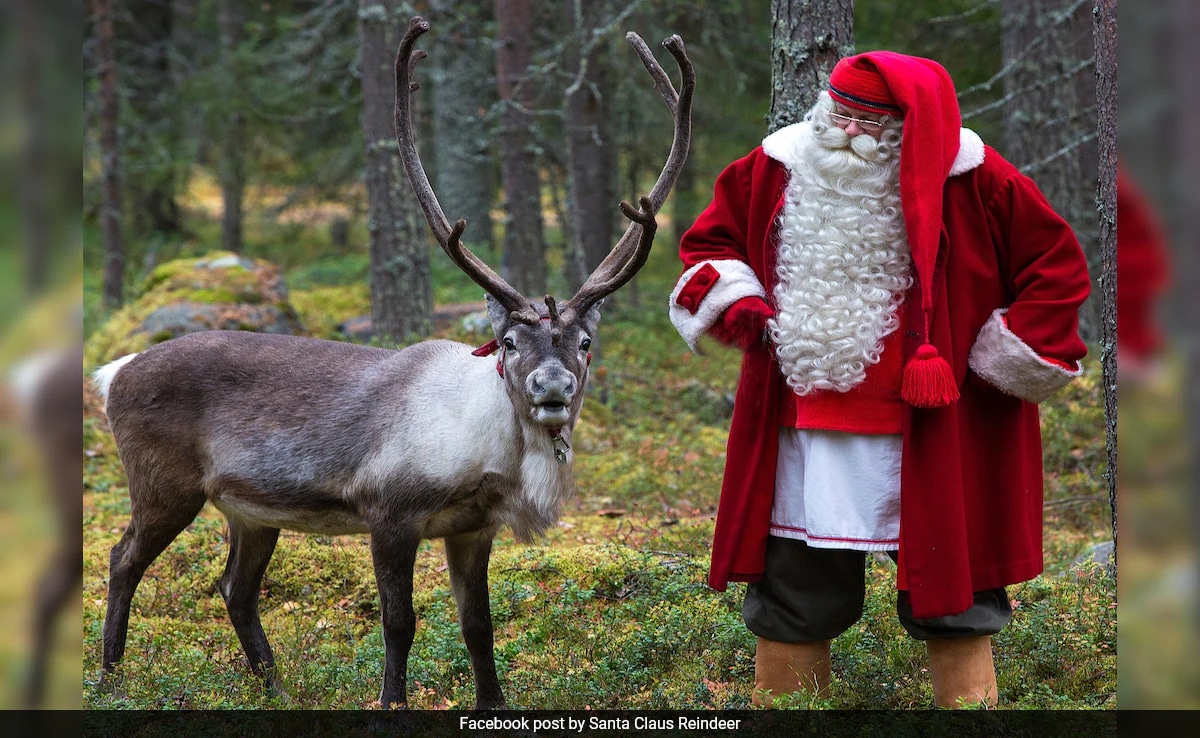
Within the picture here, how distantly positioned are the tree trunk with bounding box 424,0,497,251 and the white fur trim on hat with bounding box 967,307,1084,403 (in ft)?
40.7

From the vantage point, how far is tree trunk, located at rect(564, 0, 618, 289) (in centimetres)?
1253

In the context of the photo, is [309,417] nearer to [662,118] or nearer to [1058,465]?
[1058,465]

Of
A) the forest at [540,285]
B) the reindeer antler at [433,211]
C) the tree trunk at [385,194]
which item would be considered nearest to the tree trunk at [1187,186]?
the forest at [540,285]

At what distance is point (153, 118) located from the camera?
19.9 metres

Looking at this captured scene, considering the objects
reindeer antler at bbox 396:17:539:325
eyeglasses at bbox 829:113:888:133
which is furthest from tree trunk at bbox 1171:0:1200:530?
reindeer antler at bbox 396:17:539:325

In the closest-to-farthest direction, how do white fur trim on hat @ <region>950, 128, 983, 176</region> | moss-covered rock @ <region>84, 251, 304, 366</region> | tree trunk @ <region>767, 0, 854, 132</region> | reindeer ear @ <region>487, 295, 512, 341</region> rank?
white fur trim on hat @ <region>950, 128, 983, 176</region> < reindeer ear @ <region>487, 295, 512, 341</region> < tree trunk @ <region>767, 0, 854, 132</region> < moss-covered rock @ <region>84, 251, 304, 366</region>

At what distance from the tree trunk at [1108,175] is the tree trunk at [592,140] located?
25.2 feet

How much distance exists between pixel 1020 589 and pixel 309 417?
3.50 m

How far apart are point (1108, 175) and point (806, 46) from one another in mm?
1688

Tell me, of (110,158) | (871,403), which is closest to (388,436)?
(871,403)

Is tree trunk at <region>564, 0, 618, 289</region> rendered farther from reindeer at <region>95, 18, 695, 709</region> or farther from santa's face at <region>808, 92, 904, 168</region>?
santa's face at <region>808, 92, 904, 168</region>

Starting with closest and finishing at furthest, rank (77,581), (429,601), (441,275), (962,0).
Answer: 1. (77,581)
2. (429,601)
3. (962,0)
4. (441,275)

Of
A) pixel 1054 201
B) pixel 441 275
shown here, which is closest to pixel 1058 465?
pixel 1054 201

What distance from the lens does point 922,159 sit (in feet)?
11.6
